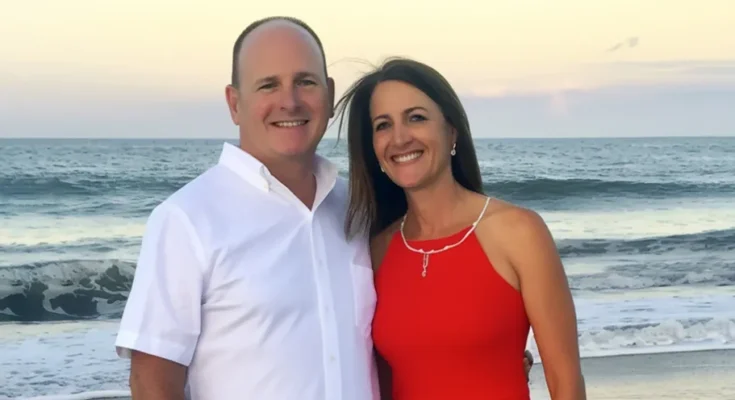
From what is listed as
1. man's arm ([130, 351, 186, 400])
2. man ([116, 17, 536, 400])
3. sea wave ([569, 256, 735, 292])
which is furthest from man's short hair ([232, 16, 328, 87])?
sea wave ([569, 256, 735, 292])

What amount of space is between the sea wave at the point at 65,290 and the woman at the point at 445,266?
786 centimetres

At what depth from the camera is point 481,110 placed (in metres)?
23.4

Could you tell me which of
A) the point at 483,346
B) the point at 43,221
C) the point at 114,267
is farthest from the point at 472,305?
the point at 43,221

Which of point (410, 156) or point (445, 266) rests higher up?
point (410, 156)

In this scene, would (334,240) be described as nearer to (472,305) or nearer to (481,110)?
(472,305)

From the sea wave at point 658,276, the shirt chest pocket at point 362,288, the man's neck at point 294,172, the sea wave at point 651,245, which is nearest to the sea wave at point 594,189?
the sea wave at point 651,245

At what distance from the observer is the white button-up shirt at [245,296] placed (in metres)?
2.38

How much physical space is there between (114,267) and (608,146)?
26.2 m

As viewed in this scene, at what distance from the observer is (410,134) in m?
3.05

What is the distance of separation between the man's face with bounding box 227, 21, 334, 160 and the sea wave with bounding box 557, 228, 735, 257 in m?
12.1

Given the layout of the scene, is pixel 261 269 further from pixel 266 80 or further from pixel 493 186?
pixel 493 186

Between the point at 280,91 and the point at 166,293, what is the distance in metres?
0.76

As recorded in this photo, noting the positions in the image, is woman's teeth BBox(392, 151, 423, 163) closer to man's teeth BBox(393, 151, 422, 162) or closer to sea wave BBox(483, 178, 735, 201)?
man's teeth BBox(393, 151, 422, 162)

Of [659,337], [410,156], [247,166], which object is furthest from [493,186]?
[247,166]
